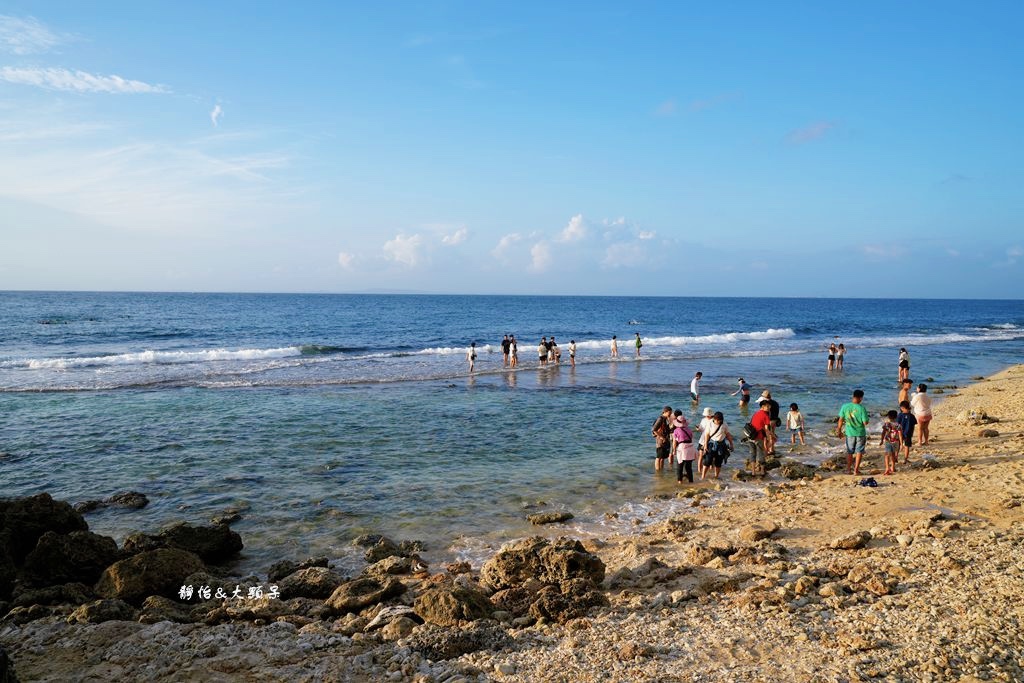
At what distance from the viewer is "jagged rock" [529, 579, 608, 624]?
669cm

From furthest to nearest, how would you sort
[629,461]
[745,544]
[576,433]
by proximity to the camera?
[576,433], [629,461], [745,544]

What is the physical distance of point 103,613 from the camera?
679cm

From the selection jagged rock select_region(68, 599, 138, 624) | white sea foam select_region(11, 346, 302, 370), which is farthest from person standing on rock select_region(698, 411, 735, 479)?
white sea foam select_region(11, 346, 302, 370)

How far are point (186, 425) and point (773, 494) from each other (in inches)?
618

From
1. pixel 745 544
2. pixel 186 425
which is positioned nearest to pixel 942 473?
pixel 745 544

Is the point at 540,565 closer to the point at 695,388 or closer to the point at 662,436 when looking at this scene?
the point at 662,436

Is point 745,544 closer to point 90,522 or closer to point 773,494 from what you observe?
point 773,494

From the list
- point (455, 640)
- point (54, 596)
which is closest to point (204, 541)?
point (54, 596)

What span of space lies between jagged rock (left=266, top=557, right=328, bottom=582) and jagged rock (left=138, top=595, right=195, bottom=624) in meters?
1.27

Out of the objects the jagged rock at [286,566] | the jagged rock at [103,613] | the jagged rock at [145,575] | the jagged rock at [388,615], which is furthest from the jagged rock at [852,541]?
the jagged rock at [103,613]

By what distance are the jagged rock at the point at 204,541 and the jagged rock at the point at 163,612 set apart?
146cm

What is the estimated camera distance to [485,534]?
32.8 ft

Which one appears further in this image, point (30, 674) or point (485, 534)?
point (485, 534)

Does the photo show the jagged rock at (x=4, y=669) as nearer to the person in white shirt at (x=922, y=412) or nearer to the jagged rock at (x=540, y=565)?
the jagged rock at (x=540, y=565)
